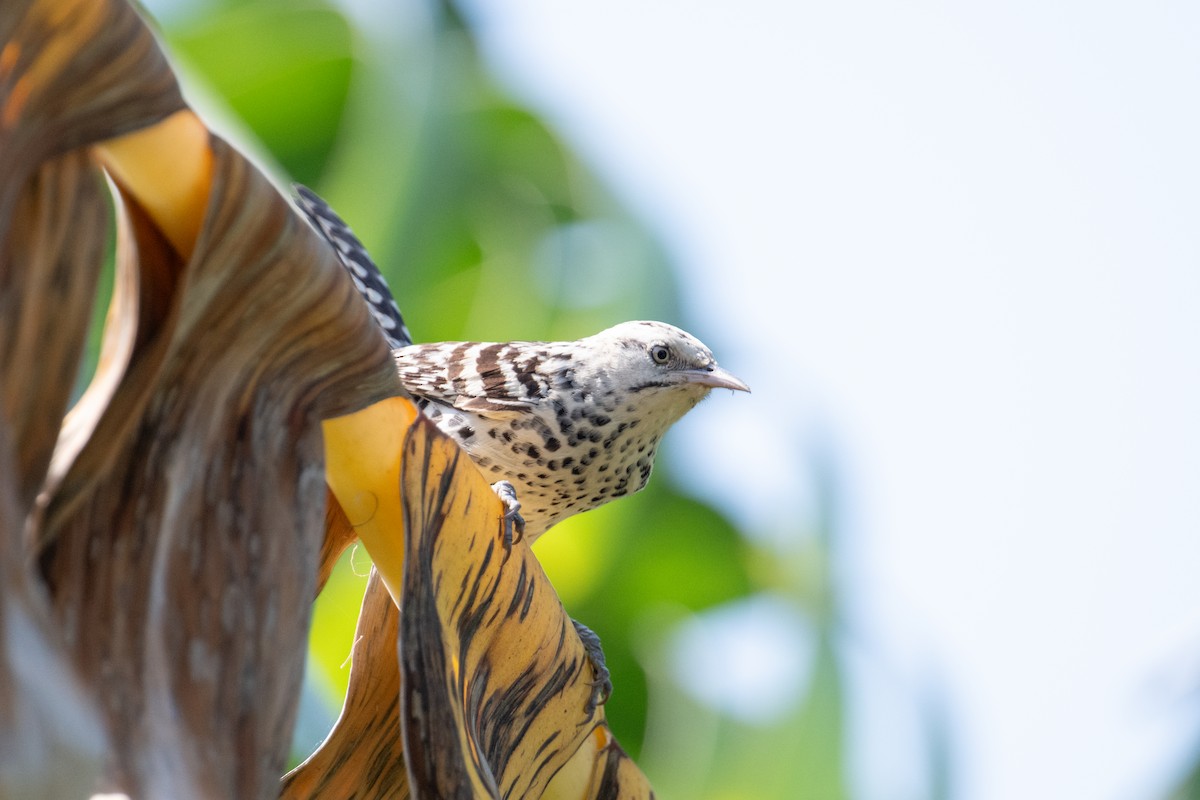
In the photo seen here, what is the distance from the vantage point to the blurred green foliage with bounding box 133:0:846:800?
8383mm

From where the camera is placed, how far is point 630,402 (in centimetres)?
365

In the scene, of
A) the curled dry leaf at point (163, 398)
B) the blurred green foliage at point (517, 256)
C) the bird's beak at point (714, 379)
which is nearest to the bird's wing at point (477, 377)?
the bird's beak at point (714, 379)

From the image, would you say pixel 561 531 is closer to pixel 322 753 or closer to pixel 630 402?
pixel 630 402

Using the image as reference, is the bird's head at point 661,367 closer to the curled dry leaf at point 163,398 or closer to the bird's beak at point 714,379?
the bird's beak at point 714,379

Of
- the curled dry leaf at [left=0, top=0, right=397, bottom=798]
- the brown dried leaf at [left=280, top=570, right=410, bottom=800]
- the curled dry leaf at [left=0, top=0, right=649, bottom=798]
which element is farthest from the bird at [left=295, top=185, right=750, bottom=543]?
the curled dry leaf at [left=0, top=0, right=397, bottom=798]

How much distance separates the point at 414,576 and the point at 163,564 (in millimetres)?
315

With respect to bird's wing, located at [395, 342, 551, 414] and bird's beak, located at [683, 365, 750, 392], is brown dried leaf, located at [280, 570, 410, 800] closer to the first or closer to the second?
bird's wing, located at [395, 342, 551, 414]

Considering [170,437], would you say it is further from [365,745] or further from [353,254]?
[353,254]

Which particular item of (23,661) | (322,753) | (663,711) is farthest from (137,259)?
(663,711)

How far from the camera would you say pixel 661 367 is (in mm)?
3811

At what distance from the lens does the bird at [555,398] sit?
3.55 meters

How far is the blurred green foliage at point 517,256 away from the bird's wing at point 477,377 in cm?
433

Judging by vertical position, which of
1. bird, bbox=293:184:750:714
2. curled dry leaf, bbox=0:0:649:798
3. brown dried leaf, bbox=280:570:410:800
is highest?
curled dry leaf, bbox=0:0:649:798

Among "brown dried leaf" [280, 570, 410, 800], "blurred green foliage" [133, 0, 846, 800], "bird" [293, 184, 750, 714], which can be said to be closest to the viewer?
"brown dried leaf" [280, 570, 410, 800]
